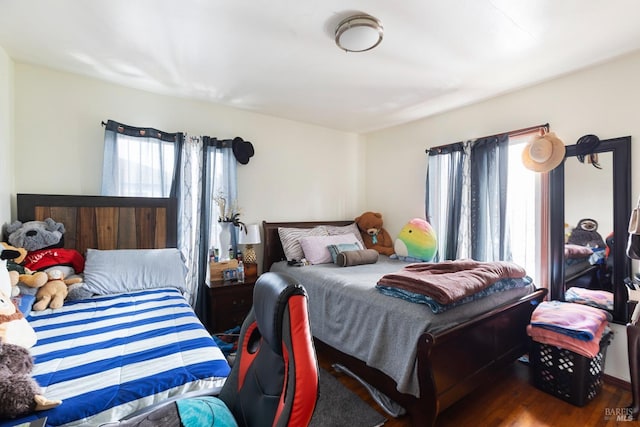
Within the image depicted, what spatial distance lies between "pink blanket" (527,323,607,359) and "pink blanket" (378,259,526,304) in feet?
1.32

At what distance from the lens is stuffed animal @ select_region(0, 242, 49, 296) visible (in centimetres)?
178

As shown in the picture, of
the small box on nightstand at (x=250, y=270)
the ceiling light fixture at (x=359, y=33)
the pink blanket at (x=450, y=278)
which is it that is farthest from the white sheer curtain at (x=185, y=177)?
the pink blanket at (x=450, y=278)

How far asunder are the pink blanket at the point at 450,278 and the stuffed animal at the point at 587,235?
1.92 feet

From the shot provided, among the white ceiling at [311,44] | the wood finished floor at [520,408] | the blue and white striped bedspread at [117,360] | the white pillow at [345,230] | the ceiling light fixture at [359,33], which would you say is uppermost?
the white ceiling at [311,44]

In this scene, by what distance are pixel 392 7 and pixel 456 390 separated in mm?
2194

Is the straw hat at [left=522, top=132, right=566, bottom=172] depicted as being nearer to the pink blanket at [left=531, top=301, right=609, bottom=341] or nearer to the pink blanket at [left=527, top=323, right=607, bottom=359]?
the pink blanket at [left=531, top=301, right=609, bottom=341]

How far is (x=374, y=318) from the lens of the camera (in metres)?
1.90

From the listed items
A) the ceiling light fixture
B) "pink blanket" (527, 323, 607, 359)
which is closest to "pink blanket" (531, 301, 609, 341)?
"pink blanket" (527, 323, 607, 359)

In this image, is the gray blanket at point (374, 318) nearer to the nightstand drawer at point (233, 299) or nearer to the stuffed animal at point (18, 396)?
the nightstand drawer at point (233, 299)

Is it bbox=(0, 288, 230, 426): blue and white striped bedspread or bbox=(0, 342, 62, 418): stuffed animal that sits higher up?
bbox=(0, 342, 62, 418): stuffed animal

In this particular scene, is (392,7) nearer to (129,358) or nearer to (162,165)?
(129,358)

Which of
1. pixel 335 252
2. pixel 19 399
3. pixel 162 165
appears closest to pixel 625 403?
pixel 335 252

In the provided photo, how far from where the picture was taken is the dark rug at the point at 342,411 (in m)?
1.75

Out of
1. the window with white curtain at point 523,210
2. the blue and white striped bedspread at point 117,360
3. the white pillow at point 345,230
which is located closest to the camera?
the blue and white striped bedspread at point 117,360
